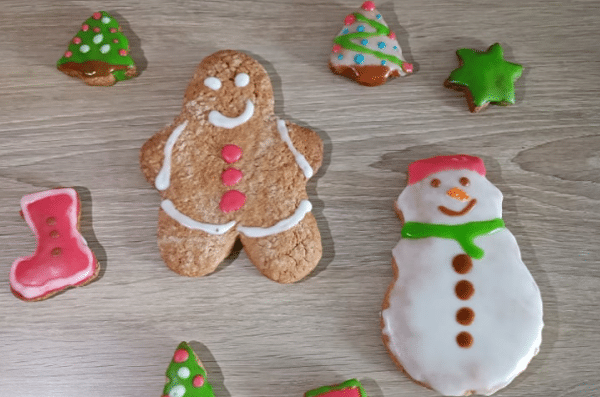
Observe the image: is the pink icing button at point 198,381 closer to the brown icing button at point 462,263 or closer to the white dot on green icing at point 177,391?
the white dot on green icing at point 177,391

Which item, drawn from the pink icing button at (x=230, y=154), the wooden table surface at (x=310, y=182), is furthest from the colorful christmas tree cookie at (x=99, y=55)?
the pink icing button at (x=230, y=154)

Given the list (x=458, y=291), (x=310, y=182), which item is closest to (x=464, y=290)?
(x=458, y=291)

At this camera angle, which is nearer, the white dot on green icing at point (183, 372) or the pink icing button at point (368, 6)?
the white dot on green icing at point (183, 372)

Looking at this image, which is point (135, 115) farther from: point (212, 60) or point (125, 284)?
point (125, 284)

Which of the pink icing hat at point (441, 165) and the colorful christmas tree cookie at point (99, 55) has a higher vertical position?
the colorful christmas tree cookie at point (99, 55)

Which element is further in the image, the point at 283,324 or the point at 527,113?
the point at 527,113

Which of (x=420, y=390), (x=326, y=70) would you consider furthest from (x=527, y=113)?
(x=420, y=390)

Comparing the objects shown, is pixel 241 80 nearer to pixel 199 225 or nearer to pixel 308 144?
pixel 308 144
